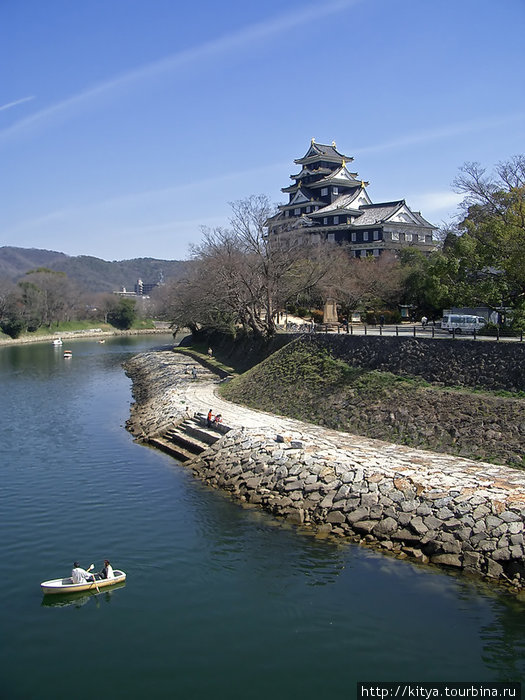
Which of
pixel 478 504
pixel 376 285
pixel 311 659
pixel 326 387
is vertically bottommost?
pixel 311 659

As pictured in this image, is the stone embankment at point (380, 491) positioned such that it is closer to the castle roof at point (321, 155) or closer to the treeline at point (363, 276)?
the treeline at point (363, 276)

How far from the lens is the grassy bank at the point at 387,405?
19.4 metres

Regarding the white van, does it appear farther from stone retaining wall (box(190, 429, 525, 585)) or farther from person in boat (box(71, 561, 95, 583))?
person in boat (box(71, 561, 95, 583))

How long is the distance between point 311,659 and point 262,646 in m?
A: 1.02

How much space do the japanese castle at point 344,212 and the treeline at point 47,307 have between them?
43.8 meters

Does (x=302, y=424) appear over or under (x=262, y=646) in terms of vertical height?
over

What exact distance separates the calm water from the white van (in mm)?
18396

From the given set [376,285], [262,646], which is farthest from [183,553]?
[376,285]

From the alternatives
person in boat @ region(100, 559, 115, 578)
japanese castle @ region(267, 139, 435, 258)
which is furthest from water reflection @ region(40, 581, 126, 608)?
japanese castle @ region(267, 139, 435, 258)

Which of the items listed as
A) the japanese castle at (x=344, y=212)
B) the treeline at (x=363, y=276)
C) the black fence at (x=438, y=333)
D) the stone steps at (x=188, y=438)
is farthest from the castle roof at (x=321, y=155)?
the stone steps at (x=188, y=438)

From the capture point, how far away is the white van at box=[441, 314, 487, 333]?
104ft

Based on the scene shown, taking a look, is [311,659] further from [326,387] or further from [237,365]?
[237,365]

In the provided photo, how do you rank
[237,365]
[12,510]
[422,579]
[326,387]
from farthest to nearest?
[237,365] < [326,387] < [12,510] < [422,579]

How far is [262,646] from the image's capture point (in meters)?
11.4
